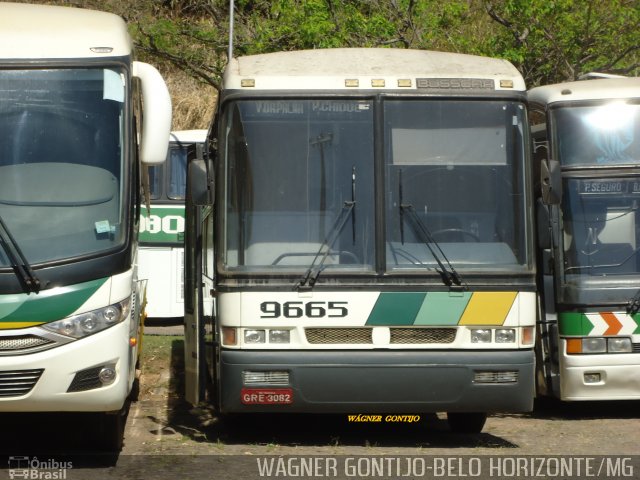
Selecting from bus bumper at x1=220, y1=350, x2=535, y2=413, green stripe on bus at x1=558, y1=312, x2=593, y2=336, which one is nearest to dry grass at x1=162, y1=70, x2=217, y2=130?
green stripe on bus at x1=558, y1=312, x2=593, y2=336

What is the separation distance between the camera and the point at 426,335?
7957 millimetres

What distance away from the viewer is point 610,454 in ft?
27.5

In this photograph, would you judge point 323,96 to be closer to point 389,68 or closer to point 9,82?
point 389,68

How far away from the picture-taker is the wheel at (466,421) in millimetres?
9000

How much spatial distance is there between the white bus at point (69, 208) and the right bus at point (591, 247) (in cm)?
377

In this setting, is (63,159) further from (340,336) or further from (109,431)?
(340,336)

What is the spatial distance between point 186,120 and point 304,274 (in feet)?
57.5

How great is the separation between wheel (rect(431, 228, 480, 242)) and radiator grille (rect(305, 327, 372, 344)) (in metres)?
0.88

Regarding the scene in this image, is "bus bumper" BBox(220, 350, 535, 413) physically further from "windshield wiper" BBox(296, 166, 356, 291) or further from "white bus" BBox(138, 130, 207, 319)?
"white bus" BBox(138, 130, 207, 319)

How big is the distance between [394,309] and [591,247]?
2625mm

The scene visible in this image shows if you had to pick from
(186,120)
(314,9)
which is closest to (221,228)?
(314,9)

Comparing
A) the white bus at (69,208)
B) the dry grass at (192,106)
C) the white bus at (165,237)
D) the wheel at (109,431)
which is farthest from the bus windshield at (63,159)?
the dry grass at (192,106)

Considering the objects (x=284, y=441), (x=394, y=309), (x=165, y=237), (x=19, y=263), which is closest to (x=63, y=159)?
(x=19, y=263)

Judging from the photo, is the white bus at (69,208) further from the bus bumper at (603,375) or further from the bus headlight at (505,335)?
the bus bumper at (603,375)
